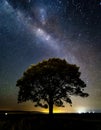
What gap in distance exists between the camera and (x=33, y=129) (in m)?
31.3

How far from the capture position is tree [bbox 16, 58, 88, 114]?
37.5 metres

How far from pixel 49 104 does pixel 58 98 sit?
1.83m

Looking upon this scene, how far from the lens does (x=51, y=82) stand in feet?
124

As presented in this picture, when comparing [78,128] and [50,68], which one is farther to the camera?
[50,68]

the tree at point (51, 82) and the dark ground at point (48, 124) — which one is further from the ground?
the tree at point (51, 82)

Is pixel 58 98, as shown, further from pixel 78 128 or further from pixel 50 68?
pixel 78 128

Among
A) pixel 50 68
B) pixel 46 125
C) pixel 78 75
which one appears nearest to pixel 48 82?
pixel 50 68

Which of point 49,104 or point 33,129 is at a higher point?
point 49,104

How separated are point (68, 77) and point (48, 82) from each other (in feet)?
11.9

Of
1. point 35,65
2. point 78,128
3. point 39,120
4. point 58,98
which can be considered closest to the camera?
point 78,128

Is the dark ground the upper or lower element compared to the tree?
lower

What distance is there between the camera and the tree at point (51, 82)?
123 feet

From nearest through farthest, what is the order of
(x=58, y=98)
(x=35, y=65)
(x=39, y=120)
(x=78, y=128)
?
(x=78, y=128)
(x=39, y=120)
(x=58, y=98)
(x=35, y=65)

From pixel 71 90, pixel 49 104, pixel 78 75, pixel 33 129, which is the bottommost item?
pixel 33 129
